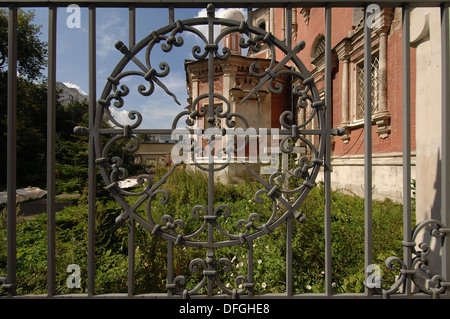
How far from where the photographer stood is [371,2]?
1.41m

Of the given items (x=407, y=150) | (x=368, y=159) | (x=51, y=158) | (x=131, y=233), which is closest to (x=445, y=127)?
(x=407, y=150)

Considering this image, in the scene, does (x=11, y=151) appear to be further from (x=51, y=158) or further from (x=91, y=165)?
(x=91, y=165)

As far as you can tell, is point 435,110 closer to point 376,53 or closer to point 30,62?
point 376,53

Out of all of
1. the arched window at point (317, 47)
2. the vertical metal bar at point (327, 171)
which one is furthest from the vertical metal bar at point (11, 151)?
the arched window at point (317, 47)

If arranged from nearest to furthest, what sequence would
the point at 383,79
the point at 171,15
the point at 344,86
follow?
the point at 171,15 → the point at 383,79 → the point at 344,86

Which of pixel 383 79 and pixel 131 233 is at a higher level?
pixel 383 79

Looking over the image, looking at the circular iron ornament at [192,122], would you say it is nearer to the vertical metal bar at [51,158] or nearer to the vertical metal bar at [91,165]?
the vertical metal bar at [91,165]

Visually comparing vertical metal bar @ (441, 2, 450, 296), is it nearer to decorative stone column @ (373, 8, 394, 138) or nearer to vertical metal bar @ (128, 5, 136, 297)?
vertical metal bar @ (128, 5, 136, 297)

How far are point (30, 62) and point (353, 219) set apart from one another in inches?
890

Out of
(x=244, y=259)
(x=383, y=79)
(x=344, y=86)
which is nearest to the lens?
(x=244, y=259)

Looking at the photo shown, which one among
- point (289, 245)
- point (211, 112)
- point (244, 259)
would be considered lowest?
point (244, 259)

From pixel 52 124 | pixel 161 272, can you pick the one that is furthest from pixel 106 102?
pixel 161 272

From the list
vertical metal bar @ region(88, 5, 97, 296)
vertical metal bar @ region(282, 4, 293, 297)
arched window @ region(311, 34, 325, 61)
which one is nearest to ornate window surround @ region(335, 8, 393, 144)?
arched window @ region(311, 34, 325, 61)

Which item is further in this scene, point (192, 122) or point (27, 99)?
point (27, 99)
